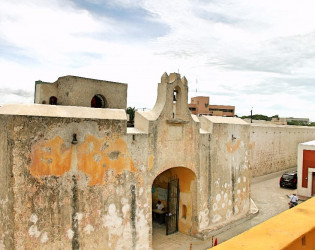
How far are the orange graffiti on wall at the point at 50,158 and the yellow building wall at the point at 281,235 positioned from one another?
513cm

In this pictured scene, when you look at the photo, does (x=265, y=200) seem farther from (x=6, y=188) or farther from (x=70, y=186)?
(x=6, y=188)

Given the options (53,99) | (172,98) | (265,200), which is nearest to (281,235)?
(172,98)

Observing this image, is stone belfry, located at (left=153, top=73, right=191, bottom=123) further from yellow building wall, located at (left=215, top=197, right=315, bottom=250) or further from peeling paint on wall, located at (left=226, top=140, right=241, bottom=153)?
yellow building wall, located at (left=215, top=197, right=315, bottom=250)

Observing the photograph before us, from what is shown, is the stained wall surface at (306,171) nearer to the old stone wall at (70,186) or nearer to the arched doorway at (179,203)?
the arched doorway at (179,203)

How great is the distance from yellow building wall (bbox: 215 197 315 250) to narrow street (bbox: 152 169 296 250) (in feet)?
23.6

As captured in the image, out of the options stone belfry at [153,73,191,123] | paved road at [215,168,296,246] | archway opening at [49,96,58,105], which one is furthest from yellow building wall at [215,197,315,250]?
archway opening at [49,96,58,105]

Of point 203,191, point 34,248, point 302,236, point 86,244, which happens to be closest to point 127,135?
point 86,244

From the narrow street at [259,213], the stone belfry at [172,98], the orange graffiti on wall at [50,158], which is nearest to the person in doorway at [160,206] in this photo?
the narrow street at [259,213]

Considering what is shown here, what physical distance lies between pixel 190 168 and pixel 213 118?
2533 mm

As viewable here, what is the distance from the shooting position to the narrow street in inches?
382

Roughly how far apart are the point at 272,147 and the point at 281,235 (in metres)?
22.2

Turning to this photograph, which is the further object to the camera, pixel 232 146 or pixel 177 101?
pixel 232 146

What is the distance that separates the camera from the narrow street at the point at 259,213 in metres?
9.70

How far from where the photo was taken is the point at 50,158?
258 inches
